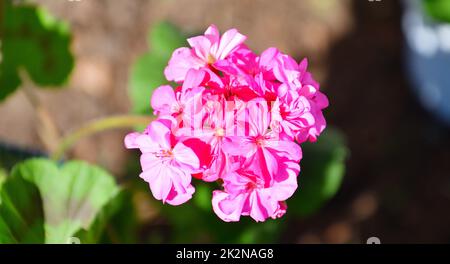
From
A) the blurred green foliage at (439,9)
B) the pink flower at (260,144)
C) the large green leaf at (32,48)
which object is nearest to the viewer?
the pink flower at (260,144)

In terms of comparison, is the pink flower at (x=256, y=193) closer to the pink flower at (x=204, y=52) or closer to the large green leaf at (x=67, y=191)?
the pink flower at (x=204, y=52)

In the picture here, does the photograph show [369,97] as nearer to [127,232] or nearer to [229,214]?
[127,232]

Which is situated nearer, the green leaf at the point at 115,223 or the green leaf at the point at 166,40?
the green leaf at the point at 115,223

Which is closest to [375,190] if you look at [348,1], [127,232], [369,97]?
[369,97]

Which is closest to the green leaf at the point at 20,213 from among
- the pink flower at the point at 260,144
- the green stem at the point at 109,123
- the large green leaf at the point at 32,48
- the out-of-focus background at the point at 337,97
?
the green stem at the point at 109,123

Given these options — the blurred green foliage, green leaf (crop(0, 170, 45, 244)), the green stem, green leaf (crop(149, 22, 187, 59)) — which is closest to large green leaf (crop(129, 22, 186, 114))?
green leaf (crop(149, 22, 187, 59))

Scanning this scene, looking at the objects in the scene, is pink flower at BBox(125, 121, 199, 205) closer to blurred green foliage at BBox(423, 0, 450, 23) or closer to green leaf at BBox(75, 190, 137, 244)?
green leaf at BBox(75, 190, 137, 244)

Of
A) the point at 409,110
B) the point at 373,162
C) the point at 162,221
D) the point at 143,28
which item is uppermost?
the point at 143,28
